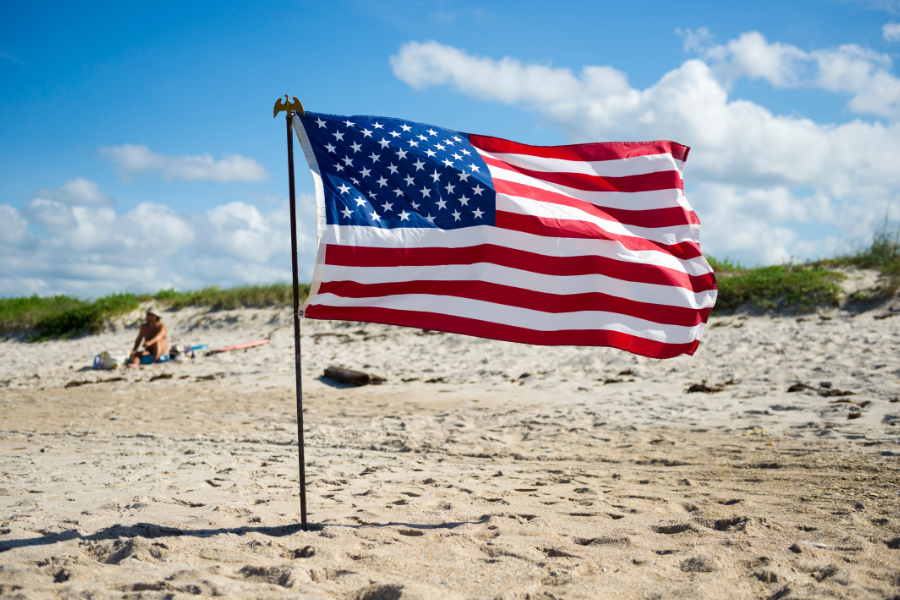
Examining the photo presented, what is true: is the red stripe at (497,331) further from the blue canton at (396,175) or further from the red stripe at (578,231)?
the red stripe at (578,231)

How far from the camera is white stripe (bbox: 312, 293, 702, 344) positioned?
3.80 metres

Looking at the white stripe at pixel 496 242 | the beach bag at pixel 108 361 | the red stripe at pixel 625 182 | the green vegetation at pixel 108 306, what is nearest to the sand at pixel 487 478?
the beach bag at pixel 108 361

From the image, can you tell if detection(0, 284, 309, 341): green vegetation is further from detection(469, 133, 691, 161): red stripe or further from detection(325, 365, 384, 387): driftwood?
detection(469, 133, 691, 161): red stripe

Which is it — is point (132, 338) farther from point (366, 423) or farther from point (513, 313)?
point (513, 313)

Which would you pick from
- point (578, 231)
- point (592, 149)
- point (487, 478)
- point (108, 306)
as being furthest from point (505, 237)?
point (108, 306)

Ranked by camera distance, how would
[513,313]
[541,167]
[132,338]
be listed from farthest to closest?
[132,338] < [541,167] < [513,313]

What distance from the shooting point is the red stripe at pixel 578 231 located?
414cm

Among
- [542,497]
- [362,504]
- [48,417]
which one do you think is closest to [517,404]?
[542,497]

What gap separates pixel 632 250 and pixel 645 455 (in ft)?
8.55

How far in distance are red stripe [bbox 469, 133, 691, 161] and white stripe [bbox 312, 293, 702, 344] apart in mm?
1210

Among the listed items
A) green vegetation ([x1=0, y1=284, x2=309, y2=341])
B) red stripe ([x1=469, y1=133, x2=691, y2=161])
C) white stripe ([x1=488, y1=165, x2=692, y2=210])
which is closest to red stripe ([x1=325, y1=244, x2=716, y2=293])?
white stripe ([x1=488, y1=165, x2=692, y2=210])

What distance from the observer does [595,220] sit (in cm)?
435

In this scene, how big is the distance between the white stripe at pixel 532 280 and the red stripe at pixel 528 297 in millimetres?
29

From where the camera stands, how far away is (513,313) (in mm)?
4117
